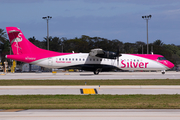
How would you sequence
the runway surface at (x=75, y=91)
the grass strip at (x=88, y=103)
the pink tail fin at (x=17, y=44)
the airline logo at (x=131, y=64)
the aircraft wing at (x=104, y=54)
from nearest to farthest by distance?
the grass strip at (x=88, y=103) < the runway surface at (x=75, y=91) < the aircraft wing at (x=104, y=54) < the pink tail fin at (x=17, y=44) < the airline logo at (x=131, y=64)

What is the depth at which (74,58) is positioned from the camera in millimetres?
42031

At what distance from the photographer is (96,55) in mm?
41625

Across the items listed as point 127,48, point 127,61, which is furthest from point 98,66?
point 127,48

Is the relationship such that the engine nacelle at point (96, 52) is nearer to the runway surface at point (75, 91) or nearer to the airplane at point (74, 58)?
the airplane at point (74, 58)

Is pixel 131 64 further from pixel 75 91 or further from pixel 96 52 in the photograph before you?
pixel 75 91

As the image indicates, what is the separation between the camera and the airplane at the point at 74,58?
41281 mm

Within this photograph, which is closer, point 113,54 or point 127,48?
point 113,54

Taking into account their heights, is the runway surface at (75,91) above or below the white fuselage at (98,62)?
below

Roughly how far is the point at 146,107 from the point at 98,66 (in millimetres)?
30567

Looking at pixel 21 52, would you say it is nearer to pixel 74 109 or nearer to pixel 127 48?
pixel 74 109
